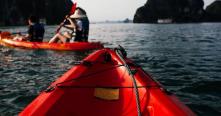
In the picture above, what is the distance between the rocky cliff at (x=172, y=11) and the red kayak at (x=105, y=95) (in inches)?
6536

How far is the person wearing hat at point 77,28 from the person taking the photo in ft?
53.5

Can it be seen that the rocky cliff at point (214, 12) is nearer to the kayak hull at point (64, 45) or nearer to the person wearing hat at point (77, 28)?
the person wearing hat at point (77, 28)

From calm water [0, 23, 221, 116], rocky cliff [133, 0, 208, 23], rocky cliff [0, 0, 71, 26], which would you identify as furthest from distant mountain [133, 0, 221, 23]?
calm water [0, 23, 221, 116]

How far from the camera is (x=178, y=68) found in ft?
36.8

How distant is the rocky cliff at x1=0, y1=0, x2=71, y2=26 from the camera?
118 meters

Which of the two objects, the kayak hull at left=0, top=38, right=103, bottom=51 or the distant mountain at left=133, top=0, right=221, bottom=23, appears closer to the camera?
the kayak hull at left=0, top=38, right=103, bottom=51

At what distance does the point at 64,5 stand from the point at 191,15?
232 feet

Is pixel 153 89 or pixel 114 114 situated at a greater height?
pixel 153 89

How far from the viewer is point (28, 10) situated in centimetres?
12862

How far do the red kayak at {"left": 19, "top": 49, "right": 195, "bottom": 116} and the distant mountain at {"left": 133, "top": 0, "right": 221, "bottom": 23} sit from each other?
16119 centimetres

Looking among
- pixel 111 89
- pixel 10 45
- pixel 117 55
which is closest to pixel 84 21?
pixel 10 45

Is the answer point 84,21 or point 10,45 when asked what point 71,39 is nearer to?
point 84,21

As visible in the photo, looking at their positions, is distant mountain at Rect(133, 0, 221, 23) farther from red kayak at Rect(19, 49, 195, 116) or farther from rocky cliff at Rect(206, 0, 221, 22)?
red kayak at Rect(19, 49, 195, 116)

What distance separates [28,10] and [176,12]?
87739 mm
